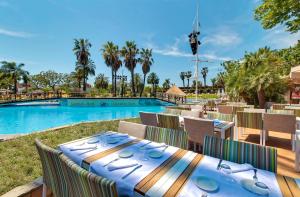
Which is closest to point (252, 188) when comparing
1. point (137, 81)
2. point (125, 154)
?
point (125, 154)

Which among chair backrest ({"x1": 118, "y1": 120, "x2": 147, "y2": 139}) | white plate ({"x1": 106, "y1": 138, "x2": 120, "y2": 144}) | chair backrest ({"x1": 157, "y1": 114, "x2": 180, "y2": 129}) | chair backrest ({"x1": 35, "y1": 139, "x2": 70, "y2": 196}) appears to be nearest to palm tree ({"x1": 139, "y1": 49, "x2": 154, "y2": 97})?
chair backrest ({"x1": 157, "y1": 114, "x2": 180, "y2": 129})

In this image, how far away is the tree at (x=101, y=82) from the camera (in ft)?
168

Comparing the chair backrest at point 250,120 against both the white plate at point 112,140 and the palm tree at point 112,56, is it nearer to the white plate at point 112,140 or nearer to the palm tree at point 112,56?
the white plate at point 112,140

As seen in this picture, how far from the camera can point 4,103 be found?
61.5ft

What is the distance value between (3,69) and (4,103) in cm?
2213

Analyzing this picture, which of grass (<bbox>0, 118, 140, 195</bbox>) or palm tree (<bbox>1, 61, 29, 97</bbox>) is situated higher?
palm tree (<bbox>1, 61, 29, 97</bbox>)

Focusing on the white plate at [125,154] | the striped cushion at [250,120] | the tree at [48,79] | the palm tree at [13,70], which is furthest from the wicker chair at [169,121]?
the tree at [48,79]

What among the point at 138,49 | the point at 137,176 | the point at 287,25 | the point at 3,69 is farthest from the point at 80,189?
the point at 3,69

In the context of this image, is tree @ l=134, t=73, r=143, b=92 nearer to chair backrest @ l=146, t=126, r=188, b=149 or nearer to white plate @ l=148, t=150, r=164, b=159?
chair backrest @ l=146, t=126, r=188, b=149

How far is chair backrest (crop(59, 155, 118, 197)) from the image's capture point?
82cm

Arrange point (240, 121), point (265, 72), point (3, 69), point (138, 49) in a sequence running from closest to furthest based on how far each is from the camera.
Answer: point (240, 121)
point (265, 72)
point (138, 49)
point (3, 69)

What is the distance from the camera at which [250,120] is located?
3.96m

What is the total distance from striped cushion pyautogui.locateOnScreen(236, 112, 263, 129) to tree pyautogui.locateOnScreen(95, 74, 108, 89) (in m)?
50.0

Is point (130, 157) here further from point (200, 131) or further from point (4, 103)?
point (4, 103)
